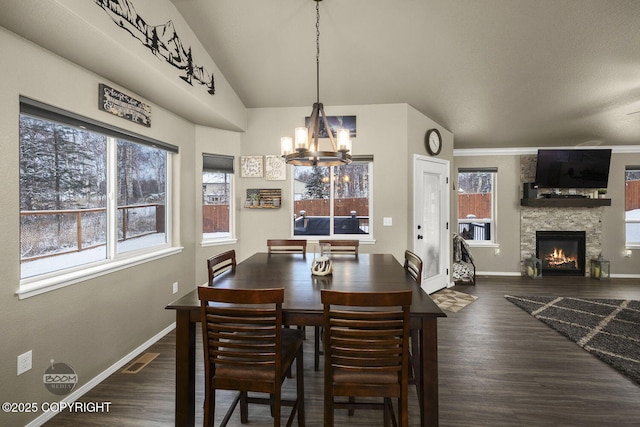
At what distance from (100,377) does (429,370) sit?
248 cm

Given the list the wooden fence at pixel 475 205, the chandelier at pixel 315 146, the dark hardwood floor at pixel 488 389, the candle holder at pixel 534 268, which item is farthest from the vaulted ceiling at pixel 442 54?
the dark hardwood floor at pixel 488 389

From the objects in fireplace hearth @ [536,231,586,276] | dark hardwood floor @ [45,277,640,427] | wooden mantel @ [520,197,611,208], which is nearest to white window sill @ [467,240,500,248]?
fireplace hearth @ [536,231,586,276]

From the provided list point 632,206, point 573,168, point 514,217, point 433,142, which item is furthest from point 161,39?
point 632,206

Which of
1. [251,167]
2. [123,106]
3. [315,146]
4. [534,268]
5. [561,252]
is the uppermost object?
[123,106]

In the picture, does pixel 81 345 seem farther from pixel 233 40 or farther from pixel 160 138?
pixel 233 40

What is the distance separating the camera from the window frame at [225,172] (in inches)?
165

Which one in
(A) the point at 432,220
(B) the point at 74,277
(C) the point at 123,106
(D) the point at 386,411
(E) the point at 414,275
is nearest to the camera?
(D) the point at 386,411

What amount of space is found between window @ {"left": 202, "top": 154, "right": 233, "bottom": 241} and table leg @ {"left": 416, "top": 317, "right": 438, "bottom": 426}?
328cm

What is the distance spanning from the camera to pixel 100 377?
2.52m

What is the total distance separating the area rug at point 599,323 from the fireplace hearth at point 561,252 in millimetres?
1608

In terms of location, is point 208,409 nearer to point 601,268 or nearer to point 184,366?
point 184,366

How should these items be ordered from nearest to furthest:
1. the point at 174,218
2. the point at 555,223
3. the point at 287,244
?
the point at 287,244 → the point at 174,218 → the point at 555,223

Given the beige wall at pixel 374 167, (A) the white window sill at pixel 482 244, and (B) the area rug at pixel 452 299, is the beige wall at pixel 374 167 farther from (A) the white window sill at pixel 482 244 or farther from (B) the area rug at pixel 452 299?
(A) the white window sill at pixel 482 244

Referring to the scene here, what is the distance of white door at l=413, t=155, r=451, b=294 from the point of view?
4539 millimetres
